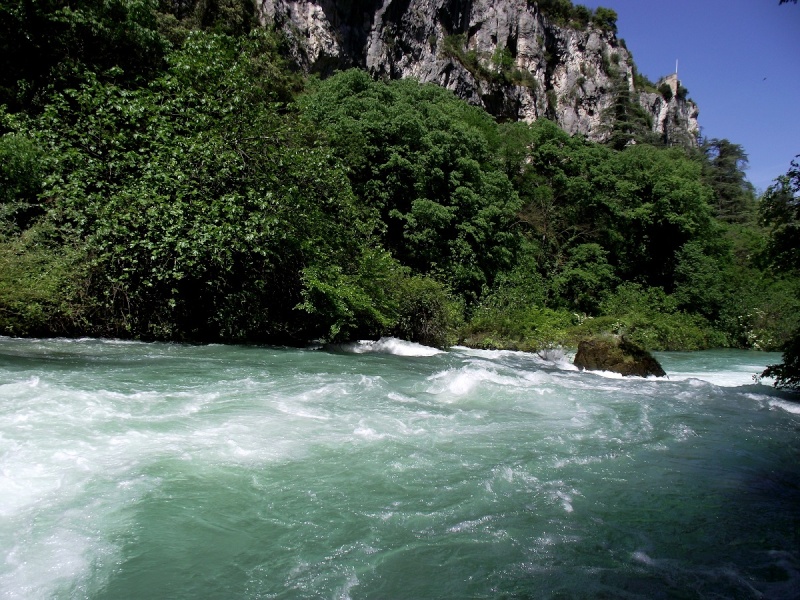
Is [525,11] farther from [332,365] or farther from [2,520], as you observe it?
[2,520]

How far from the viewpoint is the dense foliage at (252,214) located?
13.0m

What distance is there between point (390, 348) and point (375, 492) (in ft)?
34.7

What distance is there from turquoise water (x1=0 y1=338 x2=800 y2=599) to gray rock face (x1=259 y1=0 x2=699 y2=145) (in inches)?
1390

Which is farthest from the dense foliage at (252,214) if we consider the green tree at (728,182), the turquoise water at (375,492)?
the green tree at (728,182)

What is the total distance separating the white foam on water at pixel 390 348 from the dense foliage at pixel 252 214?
62cm

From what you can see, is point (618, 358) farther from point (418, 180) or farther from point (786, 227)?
point (418, 180)

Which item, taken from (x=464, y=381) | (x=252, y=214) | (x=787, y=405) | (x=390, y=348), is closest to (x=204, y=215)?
(x=252, y=214)

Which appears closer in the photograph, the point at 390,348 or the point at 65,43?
the point at 390,348

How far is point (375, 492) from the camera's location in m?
5.00

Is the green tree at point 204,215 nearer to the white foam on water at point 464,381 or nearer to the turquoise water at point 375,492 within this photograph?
the turquoise water at point 375,492

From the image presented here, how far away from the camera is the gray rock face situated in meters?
40.7

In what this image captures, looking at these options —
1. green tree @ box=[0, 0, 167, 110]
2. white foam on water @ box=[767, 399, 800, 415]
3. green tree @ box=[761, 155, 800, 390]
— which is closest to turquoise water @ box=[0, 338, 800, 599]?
white foam on water @ box=[767, 399, 800, 415]

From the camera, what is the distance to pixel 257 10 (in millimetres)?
36625

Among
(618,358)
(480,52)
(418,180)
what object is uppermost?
(480,52)
